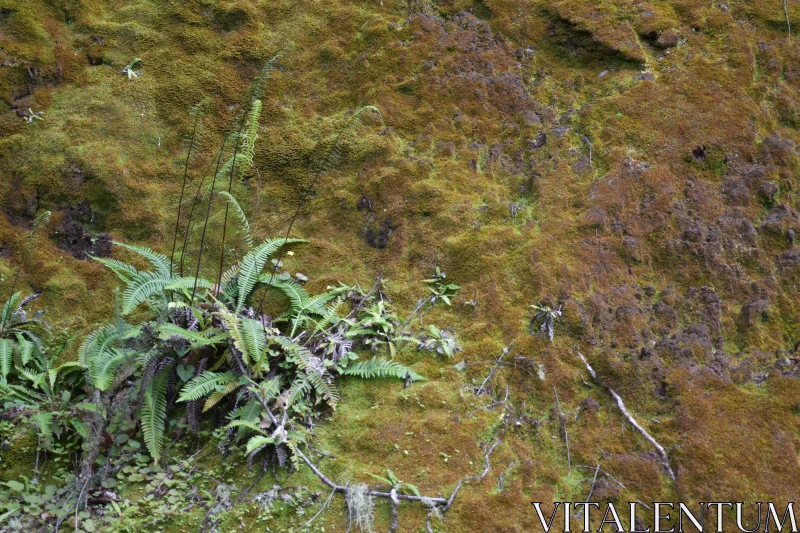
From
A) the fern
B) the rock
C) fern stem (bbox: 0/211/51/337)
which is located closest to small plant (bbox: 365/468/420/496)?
the fern

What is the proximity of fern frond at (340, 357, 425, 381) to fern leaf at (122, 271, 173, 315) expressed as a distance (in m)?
1.31

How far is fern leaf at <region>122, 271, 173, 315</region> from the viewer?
13.4 ft

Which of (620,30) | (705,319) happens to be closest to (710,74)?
(620,30)

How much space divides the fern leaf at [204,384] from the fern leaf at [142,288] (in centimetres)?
59

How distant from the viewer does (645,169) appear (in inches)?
192

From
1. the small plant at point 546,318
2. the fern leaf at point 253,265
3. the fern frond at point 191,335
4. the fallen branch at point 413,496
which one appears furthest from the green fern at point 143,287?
the small plant at point 546,318

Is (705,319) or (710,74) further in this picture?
(710,74)

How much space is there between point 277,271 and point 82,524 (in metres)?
1.95

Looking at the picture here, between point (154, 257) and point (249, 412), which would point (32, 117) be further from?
point (249, 412)

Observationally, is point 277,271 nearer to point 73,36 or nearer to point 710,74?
point 73,36

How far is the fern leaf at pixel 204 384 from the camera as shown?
12.8 feet

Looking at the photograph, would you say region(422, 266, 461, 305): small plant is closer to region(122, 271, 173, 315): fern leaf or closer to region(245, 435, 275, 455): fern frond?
region(245, 435, 275, 455): fern frond

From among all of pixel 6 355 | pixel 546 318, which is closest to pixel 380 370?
pixel 546 318

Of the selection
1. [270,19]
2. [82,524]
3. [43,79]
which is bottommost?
[82,524]
